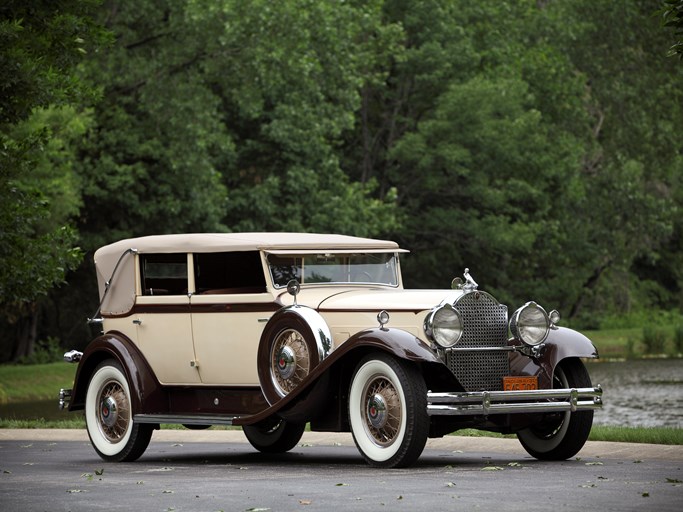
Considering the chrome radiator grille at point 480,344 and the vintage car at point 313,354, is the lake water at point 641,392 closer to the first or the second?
the vintage car at point 313,354

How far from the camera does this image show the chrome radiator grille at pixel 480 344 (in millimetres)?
11781

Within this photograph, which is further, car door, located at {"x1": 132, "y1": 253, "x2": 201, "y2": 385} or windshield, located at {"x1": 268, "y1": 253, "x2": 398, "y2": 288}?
car door, located at {"x1": 132, "y1": 253, "x2": 201, "y2": 385}

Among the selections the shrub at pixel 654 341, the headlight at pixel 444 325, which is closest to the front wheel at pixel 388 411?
the headlight at pixel 444 325

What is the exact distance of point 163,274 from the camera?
13.5 metres

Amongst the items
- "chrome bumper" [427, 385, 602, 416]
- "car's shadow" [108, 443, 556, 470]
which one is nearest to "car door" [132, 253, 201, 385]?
"car's shadow" [108, 443, 556, 470]

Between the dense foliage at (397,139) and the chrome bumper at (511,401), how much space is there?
1869 centimetres

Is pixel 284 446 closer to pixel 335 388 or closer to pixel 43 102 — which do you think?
pixel 335 388

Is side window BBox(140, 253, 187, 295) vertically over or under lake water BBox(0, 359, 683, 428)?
over

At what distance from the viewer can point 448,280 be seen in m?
50.3

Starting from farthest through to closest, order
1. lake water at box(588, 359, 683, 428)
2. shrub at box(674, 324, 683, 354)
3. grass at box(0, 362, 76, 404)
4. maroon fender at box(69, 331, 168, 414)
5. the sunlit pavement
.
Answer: shrub at box(674, 324, 683, 354)
grass at box(0, 362, 76, 404)
lake water at box(588, 359, 683, 428)
maroon fender at box(69, 331, 168, 414)
the sunlit pavement

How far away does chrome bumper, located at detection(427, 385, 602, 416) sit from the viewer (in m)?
11.1

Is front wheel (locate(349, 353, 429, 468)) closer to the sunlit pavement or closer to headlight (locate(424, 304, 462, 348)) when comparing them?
headlight (locate(424, 304, 462, 348))

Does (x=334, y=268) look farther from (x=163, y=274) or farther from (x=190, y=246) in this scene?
(x=163, y=274)

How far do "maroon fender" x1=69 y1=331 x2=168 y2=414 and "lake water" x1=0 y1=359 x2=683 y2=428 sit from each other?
315 inches
